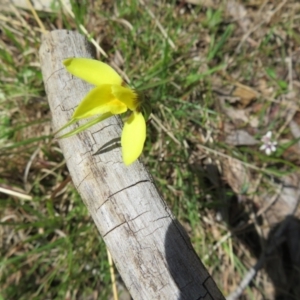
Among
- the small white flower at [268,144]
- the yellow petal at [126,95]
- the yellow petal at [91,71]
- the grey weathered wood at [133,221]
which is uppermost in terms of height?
the yellow petal at [91,71]

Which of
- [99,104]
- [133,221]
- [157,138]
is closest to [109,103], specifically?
[99,104]

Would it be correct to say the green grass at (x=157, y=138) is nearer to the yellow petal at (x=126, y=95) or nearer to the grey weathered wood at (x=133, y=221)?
the grey weathered wood at (x=133, y=221)

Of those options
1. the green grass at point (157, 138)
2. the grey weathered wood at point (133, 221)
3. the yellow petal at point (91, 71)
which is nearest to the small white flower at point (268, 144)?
the green grass at point (157, 138)

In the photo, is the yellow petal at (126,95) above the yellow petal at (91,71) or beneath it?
beneath

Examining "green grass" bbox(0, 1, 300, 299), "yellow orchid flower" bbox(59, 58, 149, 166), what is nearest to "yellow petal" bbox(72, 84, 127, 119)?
"yellow orchid flower" bbox(59, 58, 149, 166)

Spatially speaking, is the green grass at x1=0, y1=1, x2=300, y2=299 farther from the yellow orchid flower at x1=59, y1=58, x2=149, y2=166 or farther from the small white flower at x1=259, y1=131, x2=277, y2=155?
the yellow orchid flower at x1=59, y1=58, x2=149, y2=166

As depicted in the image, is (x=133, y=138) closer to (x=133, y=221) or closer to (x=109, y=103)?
(x=109, y=103)

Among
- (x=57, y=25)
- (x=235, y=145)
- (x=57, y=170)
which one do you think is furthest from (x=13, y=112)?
(x=235, y=145)

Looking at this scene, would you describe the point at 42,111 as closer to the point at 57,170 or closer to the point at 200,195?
the point at 57,170
